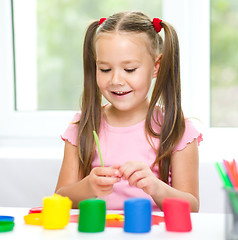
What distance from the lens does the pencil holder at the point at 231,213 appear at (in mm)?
639

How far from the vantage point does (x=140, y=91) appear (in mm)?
1210

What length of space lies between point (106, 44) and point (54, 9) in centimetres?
78

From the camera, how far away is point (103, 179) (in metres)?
0.97

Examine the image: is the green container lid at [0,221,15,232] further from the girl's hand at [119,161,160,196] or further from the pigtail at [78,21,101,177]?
the pigtail at [78,21,101,177]

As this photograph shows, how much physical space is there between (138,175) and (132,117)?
360mm

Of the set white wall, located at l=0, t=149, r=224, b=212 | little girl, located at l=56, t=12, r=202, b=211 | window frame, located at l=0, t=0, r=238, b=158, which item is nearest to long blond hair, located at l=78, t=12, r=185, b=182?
little girl, located at l=56, t=12, r=202, b=211

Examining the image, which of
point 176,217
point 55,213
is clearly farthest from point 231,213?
point 55,213

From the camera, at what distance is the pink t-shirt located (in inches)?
49.6

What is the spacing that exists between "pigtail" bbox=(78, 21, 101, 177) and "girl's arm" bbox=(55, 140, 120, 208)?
0.02 metres

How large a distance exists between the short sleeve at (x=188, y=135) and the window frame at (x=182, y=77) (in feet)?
1.28

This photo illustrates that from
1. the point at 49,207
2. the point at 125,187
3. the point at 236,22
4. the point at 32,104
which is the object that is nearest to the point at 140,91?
the point at 125,187

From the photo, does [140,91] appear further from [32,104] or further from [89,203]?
[32,104]

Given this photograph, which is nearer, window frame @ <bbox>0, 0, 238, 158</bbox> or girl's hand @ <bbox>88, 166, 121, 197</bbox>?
girl's hand @ <bbox>88, 166, 121, 197</bbox>

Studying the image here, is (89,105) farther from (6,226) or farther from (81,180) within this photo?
(6,226)
